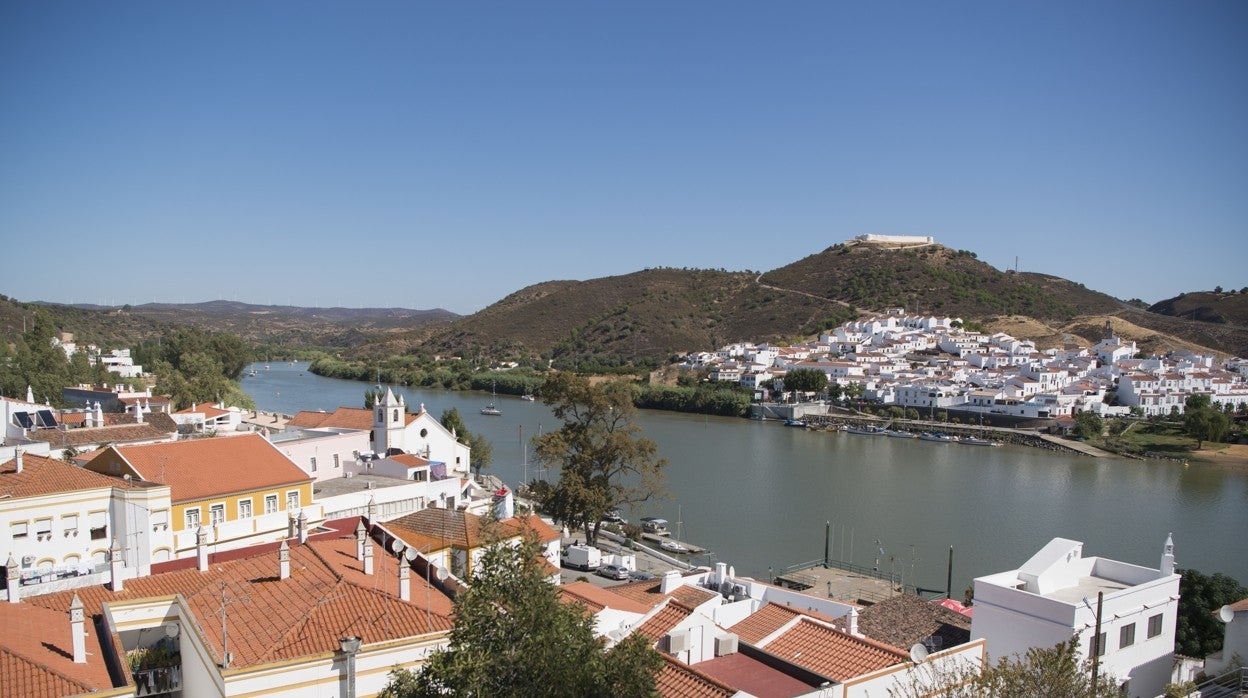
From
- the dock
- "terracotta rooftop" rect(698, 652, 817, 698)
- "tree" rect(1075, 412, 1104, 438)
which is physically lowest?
the dock

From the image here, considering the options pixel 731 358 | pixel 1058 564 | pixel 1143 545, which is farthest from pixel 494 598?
pixel 731 358

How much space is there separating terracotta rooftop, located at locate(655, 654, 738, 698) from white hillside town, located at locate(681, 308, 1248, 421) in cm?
4535

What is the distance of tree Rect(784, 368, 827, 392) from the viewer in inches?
2135

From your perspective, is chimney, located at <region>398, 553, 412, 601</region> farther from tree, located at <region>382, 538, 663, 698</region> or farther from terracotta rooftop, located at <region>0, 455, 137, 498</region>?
terracotta rooftop, located at <region>0, 455, 137, 498</region>

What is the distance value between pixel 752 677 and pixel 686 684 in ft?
2.63

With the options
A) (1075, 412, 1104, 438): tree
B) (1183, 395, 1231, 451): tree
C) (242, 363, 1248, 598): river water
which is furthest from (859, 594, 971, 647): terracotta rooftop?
(1075, 412, 1104, 438): tree

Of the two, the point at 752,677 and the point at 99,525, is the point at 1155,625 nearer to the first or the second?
the point at 752,677

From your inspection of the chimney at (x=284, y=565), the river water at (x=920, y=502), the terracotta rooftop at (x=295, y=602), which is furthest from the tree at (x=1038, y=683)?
the river water at (x=920, y=502)

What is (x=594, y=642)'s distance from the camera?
4.74 m

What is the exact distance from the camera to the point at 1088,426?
42.2 metres

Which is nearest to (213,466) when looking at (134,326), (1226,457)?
(1226,457)

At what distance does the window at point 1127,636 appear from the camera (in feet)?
26.6

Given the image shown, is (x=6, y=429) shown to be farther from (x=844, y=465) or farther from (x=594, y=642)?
(x=844, y=465)

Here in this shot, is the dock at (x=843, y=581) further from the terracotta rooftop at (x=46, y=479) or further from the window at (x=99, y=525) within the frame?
the terracotta rooftop at (x=46, y=479)
